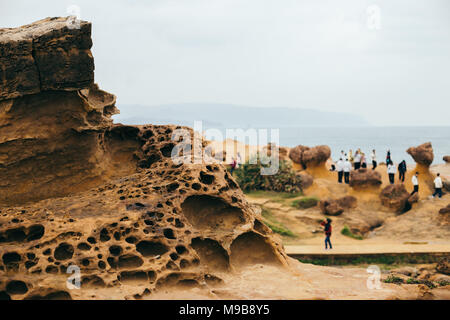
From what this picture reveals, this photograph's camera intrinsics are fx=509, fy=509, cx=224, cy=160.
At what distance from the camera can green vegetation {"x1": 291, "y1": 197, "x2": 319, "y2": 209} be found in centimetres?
1905

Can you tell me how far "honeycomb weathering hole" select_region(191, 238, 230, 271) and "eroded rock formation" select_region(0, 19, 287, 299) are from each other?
1 centimetres

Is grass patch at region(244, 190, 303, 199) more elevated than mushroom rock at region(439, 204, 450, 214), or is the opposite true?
grass patch at region(244, 190, 303, 199)

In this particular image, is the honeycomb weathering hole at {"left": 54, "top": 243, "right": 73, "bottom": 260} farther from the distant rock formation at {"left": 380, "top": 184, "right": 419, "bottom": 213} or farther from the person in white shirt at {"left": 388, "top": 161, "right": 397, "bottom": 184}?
the person in white shirt at {"left": 388, "top": 161, "right": 397, "bottom": 184}

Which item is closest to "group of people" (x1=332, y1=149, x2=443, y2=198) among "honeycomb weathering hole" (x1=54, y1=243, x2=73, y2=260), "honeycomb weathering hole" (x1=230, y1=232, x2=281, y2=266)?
"honeycomb weathering hole" (x1=230, y1=232, x2=281, y2=266)

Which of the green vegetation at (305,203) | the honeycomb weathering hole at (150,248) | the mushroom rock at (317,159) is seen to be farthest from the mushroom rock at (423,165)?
the honeycomb weathering hole at (150,248)

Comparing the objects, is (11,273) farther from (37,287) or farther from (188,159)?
(188,159)

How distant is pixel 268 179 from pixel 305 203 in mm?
2499

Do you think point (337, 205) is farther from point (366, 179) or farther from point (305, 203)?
point (366, 179)

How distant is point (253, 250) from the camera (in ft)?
24.0

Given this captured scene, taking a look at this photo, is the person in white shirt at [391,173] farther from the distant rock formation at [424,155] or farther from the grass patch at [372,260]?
the grass patch at [372,260]

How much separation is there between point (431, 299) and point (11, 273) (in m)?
5.20

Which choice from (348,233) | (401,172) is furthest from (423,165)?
(348,233)

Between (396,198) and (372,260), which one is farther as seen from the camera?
(396,198)
